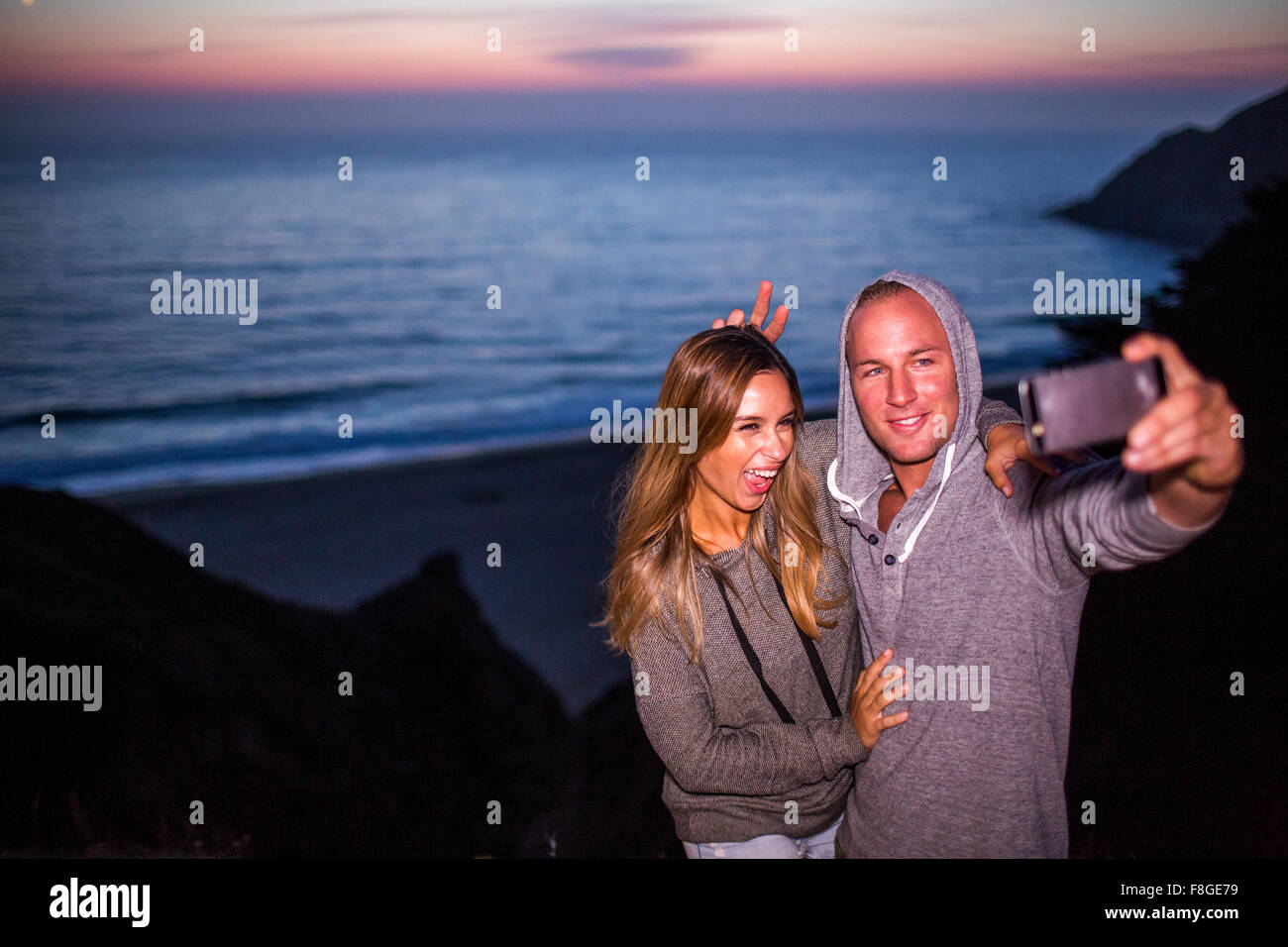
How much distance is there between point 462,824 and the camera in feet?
16.0

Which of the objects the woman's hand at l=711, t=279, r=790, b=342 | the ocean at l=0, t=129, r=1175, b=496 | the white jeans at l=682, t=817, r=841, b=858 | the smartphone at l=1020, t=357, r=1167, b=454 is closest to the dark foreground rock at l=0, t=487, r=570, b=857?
the white jeans at l=682, t=817, r=841, b=858

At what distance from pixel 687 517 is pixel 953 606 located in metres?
0.73

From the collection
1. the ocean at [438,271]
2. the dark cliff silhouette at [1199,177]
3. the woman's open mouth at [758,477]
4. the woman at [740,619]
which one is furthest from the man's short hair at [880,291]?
the ocean at [438,271]

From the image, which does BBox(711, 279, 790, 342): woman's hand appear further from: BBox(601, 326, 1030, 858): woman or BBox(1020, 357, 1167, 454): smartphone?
BBox(1020, 357, 1167, 454): smartphone

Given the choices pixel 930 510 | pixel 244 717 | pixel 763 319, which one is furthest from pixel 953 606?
pixel 244 717

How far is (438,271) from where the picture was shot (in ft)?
59.8

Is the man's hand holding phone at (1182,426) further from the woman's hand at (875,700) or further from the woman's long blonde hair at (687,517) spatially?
the woman's long blonde hair at (687,517)

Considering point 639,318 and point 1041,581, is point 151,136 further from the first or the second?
point 1041,581

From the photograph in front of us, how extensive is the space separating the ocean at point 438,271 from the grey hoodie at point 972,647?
8706mm

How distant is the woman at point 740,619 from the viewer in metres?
2.26

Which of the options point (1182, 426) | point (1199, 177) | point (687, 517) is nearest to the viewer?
point (1182, 426)

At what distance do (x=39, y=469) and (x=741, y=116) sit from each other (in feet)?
44.1

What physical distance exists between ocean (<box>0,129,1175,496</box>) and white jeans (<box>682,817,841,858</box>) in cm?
841

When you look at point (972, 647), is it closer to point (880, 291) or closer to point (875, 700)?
point (875, 700)
